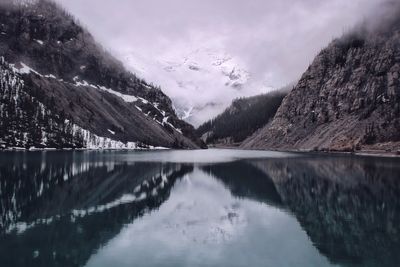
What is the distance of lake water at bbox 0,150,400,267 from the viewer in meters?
32.3

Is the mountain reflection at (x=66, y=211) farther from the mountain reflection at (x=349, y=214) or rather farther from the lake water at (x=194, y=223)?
the mountain reflection at (x=349, y=214)

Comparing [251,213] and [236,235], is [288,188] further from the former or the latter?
[236,235]

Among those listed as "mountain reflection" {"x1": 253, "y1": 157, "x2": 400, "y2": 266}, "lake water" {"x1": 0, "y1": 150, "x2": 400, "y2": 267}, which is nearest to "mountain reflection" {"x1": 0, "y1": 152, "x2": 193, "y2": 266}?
"lake water" {"x1": 0, "y1": 150, "x2": 400, "y2": 267}

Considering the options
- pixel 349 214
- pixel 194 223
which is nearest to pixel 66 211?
pixel 194 223

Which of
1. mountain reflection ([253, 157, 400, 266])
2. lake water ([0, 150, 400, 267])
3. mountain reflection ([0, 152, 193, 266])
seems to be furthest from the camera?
mountain reflection ([253, 157, 400, 266])

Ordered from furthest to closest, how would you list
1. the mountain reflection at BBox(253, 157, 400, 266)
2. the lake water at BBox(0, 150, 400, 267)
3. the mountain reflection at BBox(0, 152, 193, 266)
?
the mountain reflection at BBox(253, 157, 400, 266) → the mountain reflection at BBox(0, 152, 193, 266) → the lake water at BBox(0, 150, 400, 267)

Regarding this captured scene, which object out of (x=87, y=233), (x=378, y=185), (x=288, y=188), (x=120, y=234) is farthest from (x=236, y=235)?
(x=378, y=185)

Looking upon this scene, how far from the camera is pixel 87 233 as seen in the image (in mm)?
39250

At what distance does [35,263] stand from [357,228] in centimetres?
2933

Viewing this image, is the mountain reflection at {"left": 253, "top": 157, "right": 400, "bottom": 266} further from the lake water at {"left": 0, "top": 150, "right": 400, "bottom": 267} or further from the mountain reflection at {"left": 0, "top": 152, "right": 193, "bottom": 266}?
the mountain reflection at {"left": 0, "top": 152, "right": 193, "bottom": 266}

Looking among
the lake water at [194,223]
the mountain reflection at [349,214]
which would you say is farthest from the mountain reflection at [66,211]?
the mountain reflection at [349,214]

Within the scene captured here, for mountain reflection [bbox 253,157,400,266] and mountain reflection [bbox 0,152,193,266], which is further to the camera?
mountain reflection [bbox 253,157,400,266]

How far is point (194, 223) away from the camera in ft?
151

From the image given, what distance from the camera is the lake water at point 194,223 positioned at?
32312 millimetres
